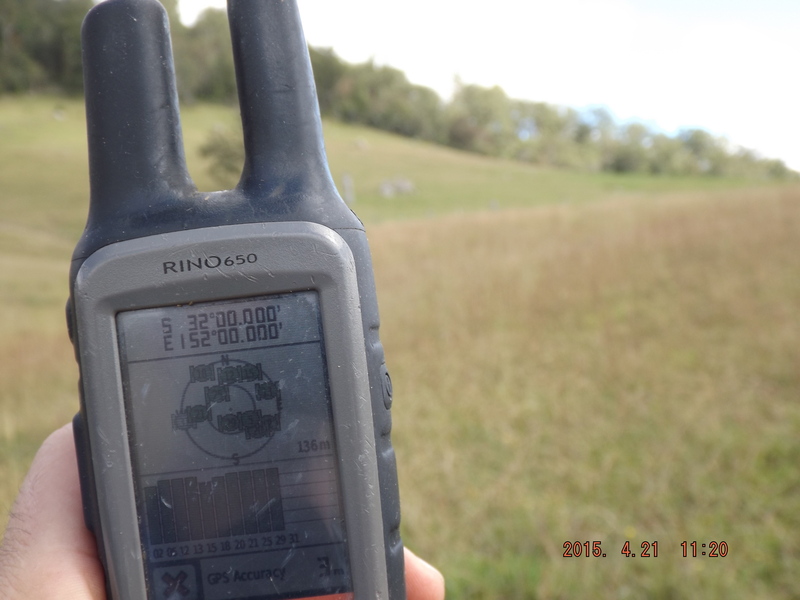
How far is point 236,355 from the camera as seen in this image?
1092 mm

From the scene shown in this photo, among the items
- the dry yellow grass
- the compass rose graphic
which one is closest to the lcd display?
the compass rose graphic

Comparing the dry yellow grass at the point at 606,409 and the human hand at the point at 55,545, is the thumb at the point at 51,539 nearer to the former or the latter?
the human hand at the point at 55,545

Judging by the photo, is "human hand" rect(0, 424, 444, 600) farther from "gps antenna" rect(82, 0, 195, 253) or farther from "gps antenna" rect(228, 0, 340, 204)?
"gps antenna" rect(228, 0, 340, 204)

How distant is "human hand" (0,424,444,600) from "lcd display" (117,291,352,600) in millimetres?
108

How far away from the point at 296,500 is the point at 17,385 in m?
3.18

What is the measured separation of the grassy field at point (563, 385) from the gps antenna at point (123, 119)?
0.12 meters

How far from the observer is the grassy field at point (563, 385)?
8.13 ft

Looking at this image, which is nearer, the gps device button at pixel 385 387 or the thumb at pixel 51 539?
the thumb at pixel 51 539

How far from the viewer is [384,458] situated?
1.09 m

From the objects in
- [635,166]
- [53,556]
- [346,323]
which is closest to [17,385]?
[53,556]

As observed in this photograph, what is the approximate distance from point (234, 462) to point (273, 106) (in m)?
0.59
